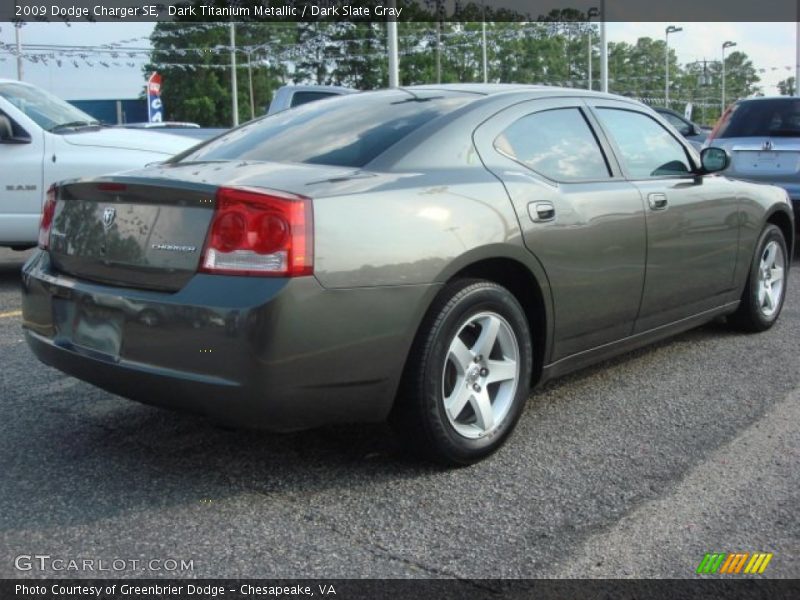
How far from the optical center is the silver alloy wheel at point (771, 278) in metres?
5.59

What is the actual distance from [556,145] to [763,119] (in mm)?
6302

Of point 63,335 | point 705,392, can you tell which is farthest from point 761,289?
point 63,335

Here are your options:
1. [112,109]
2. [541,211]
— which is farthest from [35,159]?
[112,109]

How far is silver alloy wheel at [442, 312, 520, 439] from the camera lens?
3.38 metres

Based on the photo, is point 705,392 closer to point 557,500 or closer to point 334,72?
point 557,500

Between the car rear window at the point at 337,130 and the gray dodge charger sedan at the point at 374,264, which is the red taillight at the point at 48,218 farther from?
the car rear window at the point at 337,130

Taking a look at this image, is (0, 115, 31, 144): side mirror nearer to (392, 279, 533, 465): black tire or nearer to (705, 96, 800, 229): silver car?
(392, 279, 533, 465): black tire

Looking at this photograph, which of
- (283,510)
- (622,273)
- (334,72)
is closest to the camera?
(283,510)

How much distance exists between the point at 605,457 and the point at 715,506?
54 centimetres

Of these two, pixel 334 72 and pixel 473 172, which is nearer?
pixel 473 172

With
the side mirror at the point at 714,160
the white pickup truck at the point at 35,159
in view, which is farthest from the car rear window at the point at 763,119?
the white pickup truck at the point at 35,159

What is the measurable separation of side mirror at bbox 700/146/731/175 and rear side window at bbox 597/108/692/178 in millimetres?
96

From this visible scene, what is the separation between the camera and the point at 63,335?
131 inches
